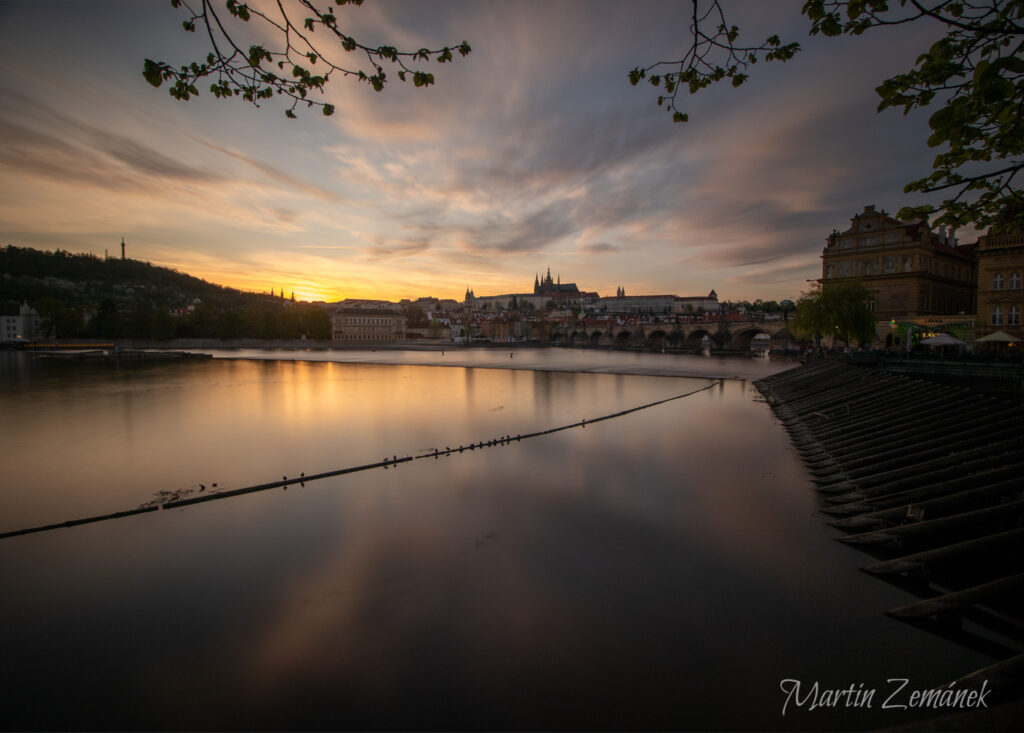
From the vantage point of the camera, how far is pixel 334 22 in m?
3.51

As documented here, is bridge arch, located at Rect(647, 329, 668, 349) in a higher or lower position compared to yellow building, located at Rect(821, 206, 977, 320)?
lower

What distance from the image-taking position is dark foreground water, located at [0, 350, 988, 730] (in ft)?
12.7

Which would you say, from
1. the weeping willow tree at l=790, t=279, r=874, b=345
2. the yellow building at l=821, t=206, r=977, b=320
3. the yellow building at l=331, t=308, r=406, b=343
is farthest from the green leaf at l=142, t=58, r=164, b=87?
the yellow building at l=331, t=308, r=406, b=343

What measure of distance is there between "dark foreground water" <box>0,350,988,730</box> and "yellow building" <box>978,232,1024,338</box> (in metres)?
24.1

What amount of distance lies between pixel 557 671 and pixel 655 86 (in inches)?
209

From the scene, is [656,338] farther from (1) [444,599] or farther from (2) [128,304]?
(2) [128,304]

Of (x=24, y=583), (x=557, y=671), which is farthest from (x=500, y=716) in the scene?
(x=24, y=583)

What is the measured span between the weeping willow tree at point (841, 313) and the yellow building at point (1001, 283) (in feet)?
20.3

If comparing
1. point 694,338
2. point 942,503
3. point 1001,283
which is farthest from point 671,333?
point 942,503

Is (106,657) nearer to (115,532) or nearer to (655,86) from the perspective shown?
(115,532)

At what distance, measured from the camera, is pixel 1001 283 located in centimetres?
2523

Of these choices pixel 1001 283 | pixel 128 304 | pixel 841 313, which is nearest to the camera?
pixel 1001 283

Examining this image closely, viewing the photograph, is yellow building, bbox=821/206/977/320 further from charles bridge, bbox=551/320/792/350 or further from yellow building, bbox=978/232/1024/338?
charles bridge, bbox=551/320/792/350

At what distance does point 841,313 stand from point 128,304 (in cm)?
15451
